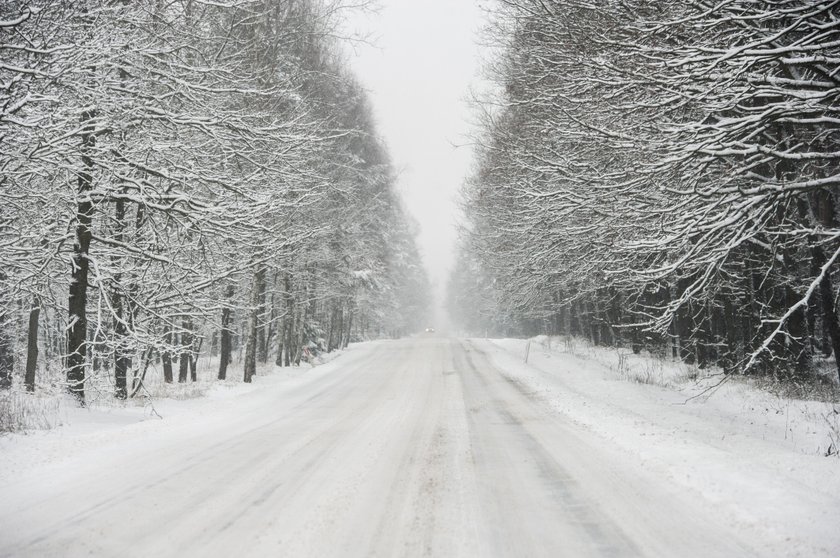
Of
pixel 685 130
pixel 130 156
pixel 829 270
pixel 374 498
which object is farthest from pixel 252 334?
pixel 829 270

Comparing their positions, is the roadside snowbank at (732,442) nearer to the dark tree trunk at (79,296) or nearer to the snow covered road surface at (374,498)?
the snow covered road surface at (374,498)

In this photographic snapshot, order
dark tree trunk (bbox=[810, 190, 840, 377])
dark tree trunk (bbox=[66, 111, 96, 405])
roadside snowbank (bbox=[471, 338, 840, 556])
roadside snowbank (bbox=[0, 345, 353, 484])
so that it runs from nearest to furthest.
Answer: roadside snowbank (bbox=[471, 338, 840, 556])
roadside snowbank (bbox=[0, 345, 353, 484])
dark tree trunk (bbox=[66, 111, 96, 405])
dark tree trunk (bbox=[810, 190, 840, 377])

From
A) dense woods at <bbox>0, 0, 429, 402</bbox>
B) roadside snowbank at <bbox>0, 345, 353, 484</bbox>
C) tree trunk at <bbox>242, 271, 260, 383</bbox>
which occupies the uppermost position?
dense woods at <bbox>0, 0, 429, 402</bbox>

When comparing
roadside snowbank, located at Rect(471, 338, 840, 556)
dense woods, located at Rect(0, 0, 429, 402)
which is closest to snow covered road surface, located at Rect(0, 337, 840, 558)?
roadside snowbank, located at Rect(471, 338, 840, 556)

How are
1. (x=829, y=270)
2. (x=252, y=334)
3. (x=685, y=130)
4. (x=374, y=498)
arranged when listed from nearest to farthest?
1. (x=374, y=498)
2. (x=685, y=130)
3. (x=829, y=270)
4. (x=252, y=334)

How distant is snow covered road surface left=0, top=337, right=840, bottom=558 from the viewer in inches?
135

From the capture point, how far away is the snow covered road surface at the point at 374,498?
344 cm

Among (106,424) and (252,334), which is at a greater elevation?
(252,334)

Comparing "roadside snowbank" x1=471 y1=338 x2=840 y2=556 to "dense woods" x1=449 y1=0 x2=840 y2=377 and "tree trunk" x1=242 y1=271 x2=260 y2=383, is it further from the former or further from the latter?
"tree trunk" x1=242 y1=271 x2=260 y2=383

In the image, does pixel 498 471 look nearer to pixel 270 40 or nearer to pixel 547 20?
pixel 547 20

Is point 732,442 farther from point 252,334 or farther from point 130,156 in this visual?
point 252,334

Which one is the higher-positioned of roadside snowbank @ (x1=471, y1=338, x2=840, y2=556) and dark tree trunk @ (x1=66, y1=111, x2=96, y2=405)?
dark tree trunk @ (x1=66, y1=111, x2=96, y2=405)

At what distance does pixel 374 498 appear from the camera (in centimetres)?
443

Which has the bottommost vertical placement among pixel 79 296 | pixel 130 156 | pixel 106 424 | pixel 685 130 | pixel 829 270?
pixel 106 424
